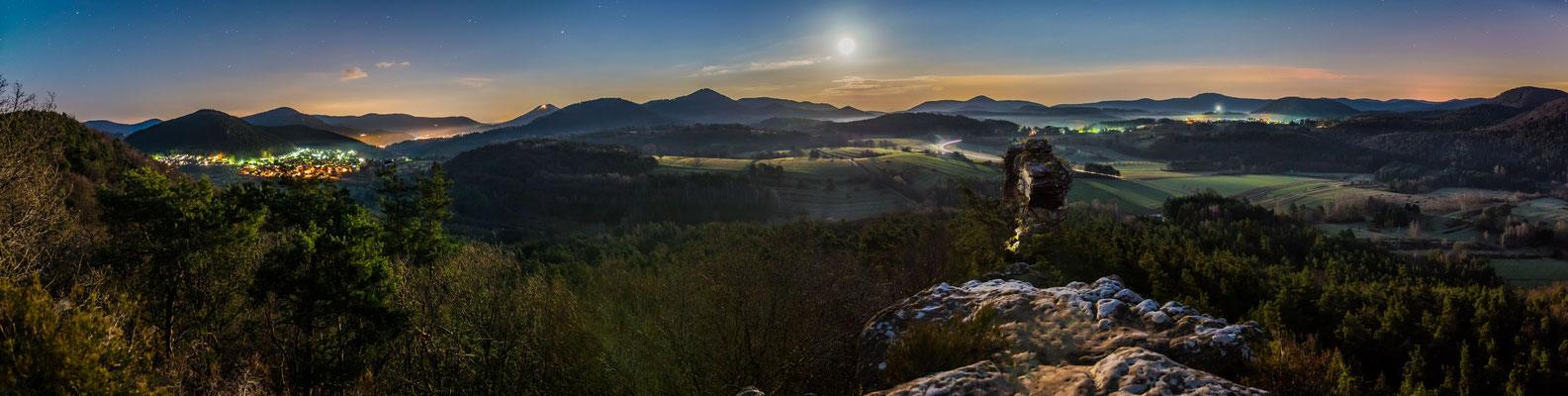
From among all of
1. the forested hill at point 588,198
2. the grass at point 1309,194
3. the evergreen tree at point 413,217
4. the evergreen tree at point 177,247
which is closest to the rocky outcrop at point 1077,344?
the evergreen tree at point 413,217

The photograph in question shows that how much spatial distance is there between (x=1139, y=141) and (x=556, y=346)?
123276mm

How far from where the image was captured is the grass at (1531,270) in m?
26.5

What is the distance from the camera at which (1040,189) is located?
17812 millimetres

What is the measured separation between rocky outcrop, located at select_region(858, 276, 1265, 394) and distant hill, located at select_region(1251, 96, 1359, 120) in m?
191

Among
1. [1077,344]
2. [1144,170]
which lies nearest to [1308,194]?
[1144,170]

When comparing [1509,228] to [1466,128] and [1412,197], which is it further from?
[1466,128]

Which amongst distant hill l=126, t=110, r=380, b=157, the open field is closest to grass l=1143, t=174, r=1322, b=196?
the open field

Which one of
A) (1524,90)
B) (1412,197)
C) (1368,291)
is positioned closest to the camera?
(1368,291)

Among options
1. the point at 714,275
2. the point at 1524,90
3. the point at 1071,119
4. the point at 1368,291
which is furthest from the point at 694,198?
the point at 1524,90

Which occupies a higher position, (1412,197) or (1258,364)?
(1258,364)

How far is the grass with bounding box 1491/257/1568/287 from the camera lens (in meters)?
26.5

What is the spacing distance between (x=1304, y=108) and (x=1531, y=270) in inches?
6670

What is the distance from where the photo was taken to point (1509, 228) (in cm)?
3462

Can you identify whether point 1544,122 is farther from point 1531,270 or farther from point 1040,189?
point 1040,189
